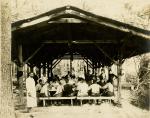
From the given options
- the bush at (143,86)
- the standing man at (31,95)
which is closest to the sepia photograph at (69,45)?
the standing man at (31,95)

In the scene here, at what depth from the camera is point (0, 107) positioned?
394 inches

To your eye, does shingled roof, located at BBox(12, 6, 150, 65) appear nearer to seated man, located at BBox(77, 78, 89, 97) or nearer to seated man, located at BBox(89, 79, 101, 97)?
seated man, located at BBox(89, 79, 101, 97)

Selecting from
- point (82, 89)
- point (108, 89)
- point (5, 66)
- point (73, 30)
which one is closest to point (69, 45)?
point (73, 30)

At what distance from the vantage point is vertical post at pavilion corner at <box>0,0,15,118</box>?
1005cm

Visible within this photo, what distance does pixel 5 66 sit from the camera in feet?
33.2

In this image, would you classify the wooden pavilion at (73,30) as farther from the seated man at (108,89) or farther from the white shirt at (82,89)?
the white shirt at (82,89)

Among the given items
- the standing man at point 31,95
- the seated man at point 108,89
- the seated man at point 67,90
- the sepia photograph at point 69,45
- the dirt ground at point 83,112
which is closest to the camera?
the sepia photograph at point 69,45

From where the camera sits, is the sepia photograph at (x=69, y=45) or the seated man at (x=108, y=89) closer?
the sepia photograph at (x=69, y=45)

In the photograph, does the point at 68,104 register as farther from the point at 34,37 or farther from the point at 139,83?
the point at 139,83

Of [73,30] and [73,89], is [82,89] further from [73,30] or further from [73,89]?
[73,30]

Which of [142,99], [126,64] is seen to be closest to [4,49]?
[142,99]

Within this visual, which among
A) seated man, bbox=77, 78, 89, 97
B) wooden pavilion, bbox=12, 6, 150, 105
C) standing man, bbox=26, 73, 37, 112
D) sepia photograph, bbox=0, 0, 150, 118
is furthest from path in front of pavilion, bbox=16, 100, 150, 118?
wooden pavilion, bbox=12, 6, 150, 105

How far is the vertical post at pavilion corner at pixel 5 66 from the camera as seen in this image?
33.0 feet

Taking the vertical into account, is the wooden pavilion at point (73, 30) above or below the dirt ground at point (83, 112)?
above
